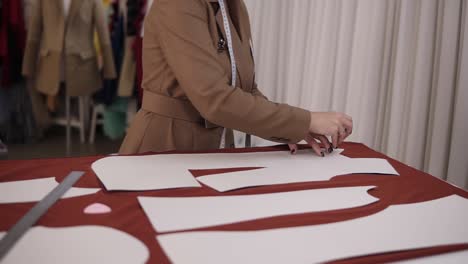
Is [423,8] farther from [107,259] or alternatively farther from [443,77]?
[107,259]

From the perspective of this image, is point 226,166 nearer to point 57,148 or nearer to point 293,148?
point 293,148

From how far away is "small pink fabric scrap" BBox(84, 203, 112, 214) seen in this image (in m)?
0.72

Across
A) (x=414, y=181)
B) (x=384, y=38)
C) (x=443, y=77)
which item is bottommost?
(x=414, y=181)

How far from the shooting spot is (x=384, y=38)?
2020mm

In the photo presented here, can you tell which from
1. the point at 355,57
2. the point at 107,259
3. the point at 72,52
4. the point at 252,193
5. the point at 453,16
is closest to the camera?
the point at 107,259

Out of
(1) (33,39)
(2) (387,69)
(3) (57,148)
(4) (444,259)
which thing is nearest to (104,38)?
(1) (33,39)

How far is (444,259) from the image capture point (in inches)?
25.3

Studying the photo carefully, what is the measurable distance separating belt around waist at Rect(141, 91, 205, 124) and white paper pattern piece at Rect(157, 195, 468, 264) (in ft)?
2.10

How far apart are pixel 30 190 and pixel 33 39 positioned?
3.20 metres

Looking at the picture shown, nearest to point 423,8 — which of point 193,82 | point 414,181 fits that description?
point 414,181

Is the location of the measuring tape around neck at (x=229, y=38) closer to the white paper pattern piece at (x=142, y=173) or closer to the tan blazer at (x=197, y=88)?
the tan blazer at (x=197, y=88)

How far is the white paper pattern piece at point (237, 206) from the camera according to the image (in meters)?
0.70

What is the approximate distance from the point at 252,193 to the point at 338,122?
15.2 inches

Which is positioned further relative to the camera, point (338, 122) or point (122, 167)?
point (338, 122)
